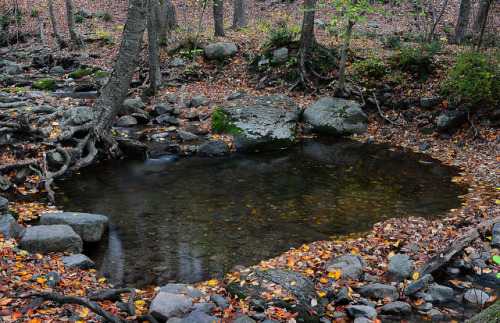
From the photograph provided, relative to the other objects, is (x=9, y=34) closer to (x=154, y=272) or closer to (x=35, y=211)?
(x=35, y=211)

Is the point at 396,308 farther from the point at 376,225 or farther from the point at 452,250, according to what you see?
the point at 376,225

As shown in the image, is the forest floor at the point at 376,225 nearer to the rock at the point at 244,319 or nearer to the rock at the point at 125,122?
the rock at the point at 244,319

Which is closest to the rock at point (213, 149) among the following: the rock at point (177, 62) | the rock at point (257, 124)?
the rock at point (257, 124)

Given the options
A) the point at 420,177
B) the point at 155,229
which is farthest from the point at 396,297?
the point at 420,177

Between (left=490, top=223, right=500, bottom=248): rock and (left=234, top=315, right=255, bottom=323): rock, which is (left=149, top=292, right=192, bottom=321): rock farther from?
(left=490, top=223, right=500, bottom=248): rock

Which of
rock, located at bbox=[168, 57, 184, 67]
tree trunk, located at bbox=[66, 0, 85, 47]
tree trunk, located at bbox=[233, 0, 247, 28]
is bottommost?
rock, located at bbox=[168, 57, 184, 67]

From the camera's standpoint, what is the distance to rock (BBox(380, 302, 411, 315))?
4234mm

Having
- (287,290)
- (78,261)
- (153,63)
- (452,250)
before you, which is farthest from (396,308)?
(153,63)

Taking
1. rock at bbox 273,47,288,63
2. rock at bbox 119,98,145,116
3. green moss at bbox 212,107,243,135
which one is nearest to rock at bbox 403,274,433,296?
green moss at bbox 212,107,243,135

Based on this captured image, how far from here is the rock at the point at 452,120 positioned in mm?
12812

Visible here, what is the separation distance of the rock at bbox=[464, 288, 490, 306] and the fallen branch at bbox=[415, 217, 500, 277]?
1.65 ft

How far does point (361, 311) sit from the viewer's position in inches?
162

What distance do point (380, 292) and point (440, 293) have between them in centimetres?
73

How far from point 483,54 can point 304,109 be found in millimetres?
6435
